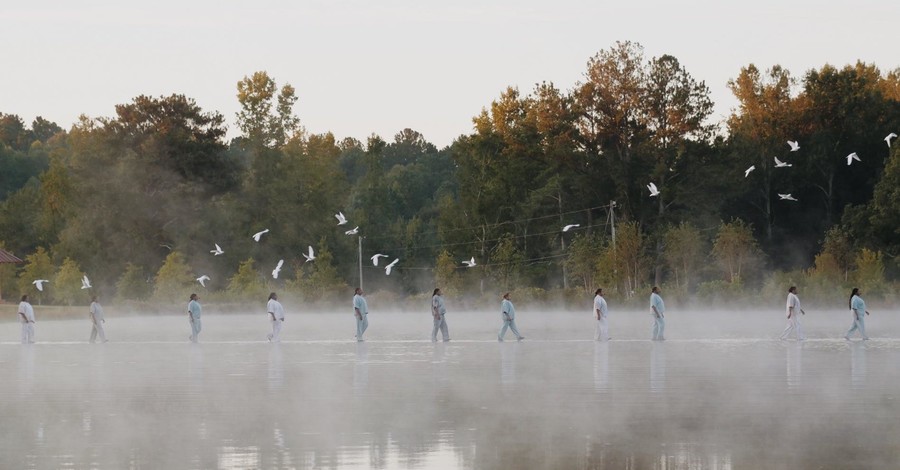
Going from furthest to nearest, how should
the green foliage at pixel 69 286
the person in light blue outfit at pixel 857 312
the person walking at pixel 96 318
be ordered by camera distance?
the green foliage at pixel 69 286
the person walking at pixel 96 318
the person in light blue outfit at pixel 857 312

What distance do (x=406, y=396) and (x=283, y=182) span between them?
7897 centimetres

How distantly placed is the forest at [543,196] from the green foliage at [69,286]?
197mm

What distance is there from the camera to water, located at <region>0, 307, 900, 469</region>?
13484 millimetres

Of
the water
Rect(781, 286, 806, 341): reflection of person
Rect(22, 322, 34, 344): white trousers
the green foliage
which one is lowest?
the water

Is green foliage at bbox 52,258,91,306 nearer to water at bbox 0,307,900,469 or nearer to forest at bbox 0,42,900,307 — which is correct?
forest at bbox 0,42,900,307

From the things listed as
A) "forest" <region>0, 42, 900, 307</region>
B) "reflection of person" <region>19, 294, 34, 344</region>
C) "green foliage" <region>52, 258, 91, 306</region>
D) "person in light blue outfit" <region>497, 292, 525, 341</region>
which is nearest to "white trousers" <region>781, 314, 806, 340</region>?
"person in light blue outfit" <region>497, 292, 525, 341</region>

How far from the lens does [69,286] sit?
3420 inches

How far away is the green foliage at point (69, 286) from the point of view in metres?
86.8

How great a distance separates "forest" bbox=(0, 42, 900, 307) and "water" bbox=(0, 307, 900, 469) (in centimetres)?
4163

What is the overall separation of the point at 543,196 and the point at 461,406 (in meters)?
70.5

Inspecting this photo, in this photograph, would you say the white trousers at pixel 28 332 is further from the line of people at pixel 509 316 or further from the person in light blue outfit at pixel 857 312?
the person in light blue outfit at pixel 857 312

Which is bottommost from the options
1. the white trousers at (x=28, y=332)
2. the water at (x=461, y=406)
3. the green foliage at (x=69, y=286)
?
the water at (x=461, y=406)

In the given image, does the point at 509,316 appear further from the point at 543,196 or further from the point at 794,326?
the point at 543,196

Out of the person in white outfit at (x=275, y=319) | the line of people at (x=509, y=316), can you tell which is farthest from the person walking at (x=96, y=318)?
the person in white outfit at (x=275, y=319)
